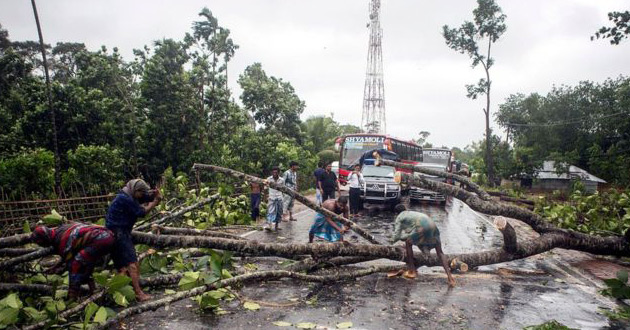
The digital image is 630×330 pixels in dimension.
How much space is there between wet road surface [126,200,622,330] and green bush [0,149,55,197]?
21.9ft

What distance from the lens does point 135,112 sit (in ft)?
59.1

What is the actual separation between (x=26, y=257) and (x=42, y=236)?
16.1 inches

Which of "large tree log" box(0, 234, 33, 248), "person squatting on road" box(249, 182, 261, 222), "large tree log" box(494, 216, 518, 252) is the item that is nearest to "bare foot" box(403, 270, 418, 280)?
"large tree log" box(494, 216, 518, 252)

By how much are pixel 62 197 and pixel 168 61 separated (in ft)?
33.7

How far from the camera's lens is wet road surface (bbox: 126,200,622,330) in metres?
4.47

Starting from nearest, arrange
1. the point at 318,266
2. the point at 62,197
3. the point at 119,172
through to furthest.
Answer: the point at 318,266, the point at 62,197, the point at 119,172

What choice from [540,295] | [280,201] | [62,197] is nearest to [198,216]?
[280,201]

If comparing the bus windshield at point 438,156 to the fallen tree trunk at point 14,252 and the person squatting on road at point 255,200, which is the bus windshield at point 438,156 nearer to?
the person squatting on road at point 255,200

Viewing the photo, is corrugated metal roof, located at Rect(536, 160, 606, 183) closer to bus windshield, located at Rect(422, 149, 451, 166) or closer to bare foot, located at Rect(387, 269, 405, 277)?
bus windshield, located at Rect(422, 149, 451, 166)

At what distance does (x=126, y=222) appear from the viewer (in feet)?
15.8

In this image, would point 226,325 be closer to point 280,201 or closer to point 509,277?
point 509,277

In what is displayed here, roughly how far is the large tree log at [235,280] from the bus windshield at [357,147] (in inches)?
529

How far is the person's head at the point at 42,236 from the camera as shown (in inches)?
171

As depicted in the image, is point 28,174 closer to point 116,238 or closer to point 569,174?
point 116,238
